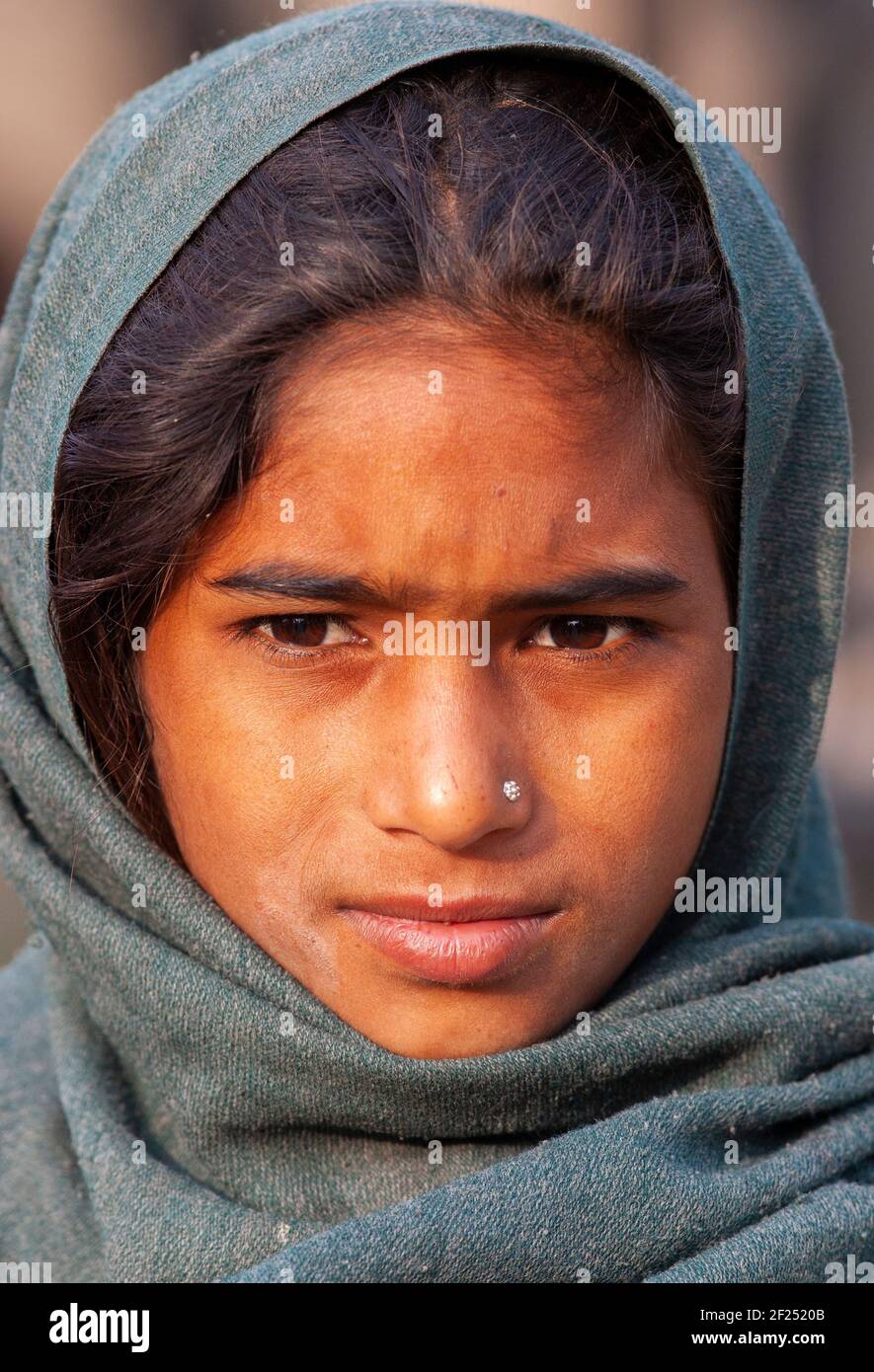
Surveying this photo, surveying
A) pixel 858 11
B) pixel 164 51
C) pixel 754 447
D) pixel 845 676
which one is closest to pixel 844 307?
pixel 858 11

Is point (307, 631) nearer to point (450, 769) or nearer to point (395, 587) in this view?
point (395, 587)

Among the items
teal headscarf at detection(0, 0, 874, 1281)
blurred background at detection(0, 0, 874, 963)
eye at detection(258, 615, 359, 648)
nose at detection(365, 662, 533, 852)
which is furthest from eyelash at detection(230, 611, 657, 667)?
blurred background at detection(0, 0, 874, 963)

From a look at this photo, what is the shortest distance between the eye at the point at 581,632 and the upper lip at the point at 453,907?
Answer: 31 cm

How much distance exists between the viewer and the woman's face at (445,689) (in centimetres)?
180

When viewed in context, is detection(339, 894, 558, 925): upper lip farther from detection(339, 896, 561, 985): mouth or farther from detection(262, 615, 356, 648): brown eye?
detection(262, 615, 356, 648): brown eye

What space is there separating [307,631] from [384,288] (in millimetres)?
414

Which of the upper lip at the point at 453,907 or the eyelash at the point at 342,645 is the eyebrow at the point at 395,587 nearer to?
the eyelash at the point at 342,645

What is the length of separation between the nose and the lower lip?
113mm

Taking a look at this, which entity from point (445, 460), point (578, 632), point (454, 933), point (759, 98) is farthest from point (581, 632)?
point (759, 98)

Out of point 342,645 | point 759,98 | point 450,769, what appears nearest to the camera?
point 450,769

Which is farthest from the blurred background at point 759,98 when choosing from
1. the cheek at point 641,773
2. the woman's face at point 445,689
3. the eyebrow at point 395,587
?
the eyebrow at point 395,587

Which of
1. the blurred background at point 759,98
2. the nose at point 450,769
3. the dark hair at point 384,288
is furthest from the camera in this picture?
the blurred background at point 759,98

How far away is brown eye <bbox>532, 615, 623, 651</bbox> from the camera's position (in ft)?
6.30

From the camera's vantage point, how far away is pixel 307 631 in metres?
1.91
